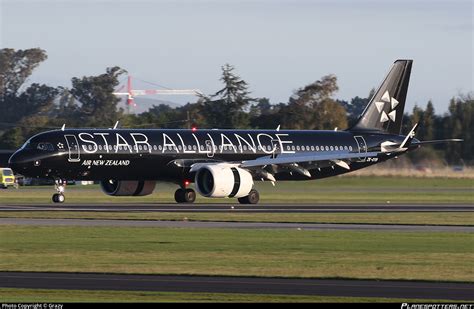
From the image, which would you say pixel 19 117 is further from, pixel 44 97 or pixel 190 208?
pixel 190 208

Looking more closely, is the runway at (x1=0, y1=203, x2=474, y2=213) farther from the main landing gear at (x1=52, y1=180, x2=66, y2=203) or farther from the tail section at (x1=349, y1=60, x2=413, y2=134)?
the tail section at (x1=349, y1=60, x2=413, y2=134)

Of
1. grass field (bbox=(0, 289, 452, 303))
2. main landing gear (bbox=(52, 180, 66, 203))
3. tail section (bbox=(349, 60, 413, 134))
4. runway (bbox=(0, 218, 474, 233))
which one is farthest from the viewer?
tail section (bbox=(349, 60, 413, 134))

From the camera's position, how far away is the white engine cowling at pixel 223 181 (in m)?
58.8

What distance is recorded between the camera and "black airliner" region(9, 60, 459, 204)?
59.1m

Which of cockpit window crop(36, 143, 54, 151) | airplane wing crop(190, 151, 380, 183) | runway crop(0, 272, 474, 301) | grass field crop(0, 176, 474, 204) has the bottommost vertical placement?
grass field crop(0, 176, 474, 204)

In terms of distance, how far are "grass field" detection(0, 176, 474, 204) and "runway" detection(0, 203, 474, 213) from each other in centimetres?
520

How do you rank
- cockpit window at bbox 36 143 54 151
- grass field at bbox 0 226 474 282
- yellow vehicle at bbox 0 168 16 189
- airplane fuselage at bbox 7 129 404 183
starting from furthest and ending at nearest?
yellow vehicle at bbox 0 168 16 189 → airplane fuselage at bbox 7 129 404 183 → cockpit window at bbox 36 143 54 151 → grass field at bbox 0 226 474 282

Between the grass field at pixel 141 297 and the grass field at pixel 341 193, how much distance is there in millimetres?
40079

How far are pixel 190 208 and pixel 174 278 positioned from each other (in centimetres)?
2911

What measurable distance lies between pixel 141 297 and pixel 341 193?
2017 inches

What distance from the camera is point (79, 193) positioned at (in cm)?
7500

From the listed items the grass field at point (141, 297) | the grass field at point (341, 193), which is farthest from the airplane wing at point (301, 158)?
the grass field at point (141, 297)

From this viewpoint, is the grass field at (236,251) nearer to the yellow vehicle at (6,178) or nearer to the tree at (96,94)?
the yellow vehicle at (6,178)

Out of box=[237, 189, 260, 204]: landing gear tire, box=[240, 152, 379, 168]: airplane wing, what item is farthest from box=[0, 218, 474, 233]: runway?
box=[240, 152, 379, 168]: airplane wing
